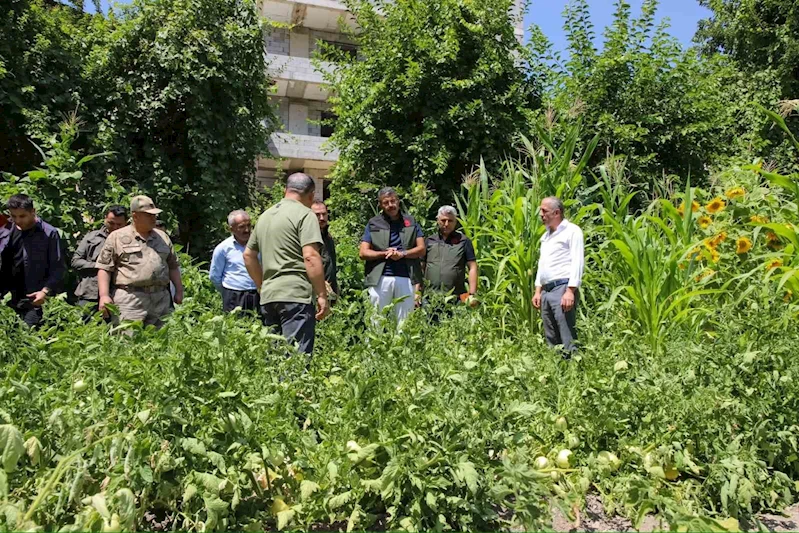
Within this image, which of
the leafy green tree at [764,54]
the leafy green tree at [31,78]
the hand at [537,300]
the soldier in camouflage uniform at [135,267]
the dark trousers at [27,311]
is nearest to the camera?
the soldier in camouflage uniform at [135,267]

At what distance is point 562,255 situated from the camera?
4887 millimetres

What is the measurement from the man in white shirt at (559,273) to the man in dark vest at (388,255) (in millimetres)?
1095

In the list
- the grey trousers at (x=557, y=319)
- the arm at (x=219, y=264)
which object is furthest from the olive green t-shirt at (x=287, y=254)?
the grey trousers at (x=557, y=319)

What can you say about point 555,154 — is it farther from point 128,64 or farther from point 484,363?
point 128,64

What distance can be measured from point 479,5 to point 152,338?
8.08m

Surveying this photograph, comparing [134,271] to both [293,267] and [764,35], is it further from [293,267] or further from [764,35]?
[764,35]

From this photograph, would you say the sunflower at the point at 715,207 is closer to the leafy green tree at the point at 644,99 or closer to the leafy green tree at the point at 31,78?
the leafy green tree at the point at 644,99

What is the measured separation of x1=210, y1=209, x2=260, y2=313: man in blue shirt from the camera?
17.9ft

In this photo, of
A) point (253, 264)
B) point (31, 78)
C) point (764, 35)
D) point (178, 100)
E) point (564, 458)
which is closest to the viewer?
point (564, 458)

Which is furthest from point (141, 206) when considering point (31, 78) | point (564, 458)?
point (31, 78)

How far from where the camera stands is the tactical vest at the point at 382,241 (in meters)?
5.47

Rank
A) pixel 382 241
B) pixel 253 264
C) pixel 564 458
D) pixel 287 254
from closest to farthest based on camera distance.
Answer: pixel 564 458 → pixel 287 254 → pixel 253 264 → pixel 382 241

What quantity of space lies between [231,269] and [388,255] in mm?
1370

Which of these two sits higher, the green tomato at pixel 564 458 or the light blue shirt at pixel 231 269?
the light blue shirt at pixel 231 269
